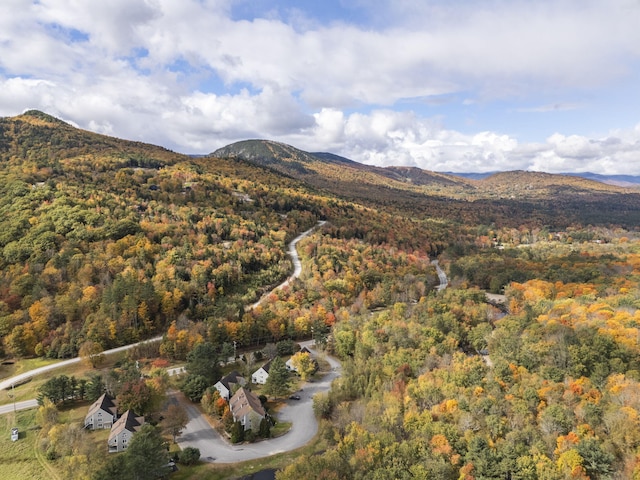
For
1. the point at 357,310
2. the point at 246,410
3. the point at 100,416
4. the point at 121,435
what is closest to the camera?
the point at 121,435

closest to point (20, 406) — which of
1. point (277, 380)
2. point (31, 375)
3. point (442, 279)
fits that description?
point (31, 375)

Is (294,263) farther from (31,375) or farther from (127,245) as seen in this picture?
(31,375)

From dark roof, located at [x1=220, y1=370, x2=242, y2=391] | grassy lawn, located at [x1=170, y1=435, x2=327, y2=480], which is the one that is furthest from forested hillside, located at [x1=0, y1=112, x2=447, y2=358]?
grassy lawn, located at [x1=170, y1=435, x2=327, y2=480]

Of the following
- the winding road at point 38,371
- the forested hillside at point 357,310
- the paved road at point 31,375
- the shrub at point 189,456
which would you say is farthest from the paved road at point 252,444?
the winding road at point 38,371

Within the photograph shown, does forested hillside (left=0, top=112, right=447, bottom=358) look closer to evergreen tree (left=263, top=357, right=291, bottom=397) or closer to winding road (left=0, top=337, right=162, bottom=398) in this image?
winding road (left=0, top=337, right=162, bottom=398)

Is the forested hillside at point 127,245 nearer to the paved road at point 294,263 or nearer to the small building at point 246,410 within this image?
the paved road at point 294,263

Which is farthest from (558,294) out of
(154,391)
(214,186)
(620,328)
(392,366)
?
(214,186)

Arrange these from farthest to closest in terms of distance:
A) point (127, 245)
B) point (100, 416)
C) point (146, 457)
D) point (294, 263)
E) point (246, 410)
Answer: point (294, 263) < point (127, 245) < point (246, 410) < point (100, 416) < point (146, 457)
